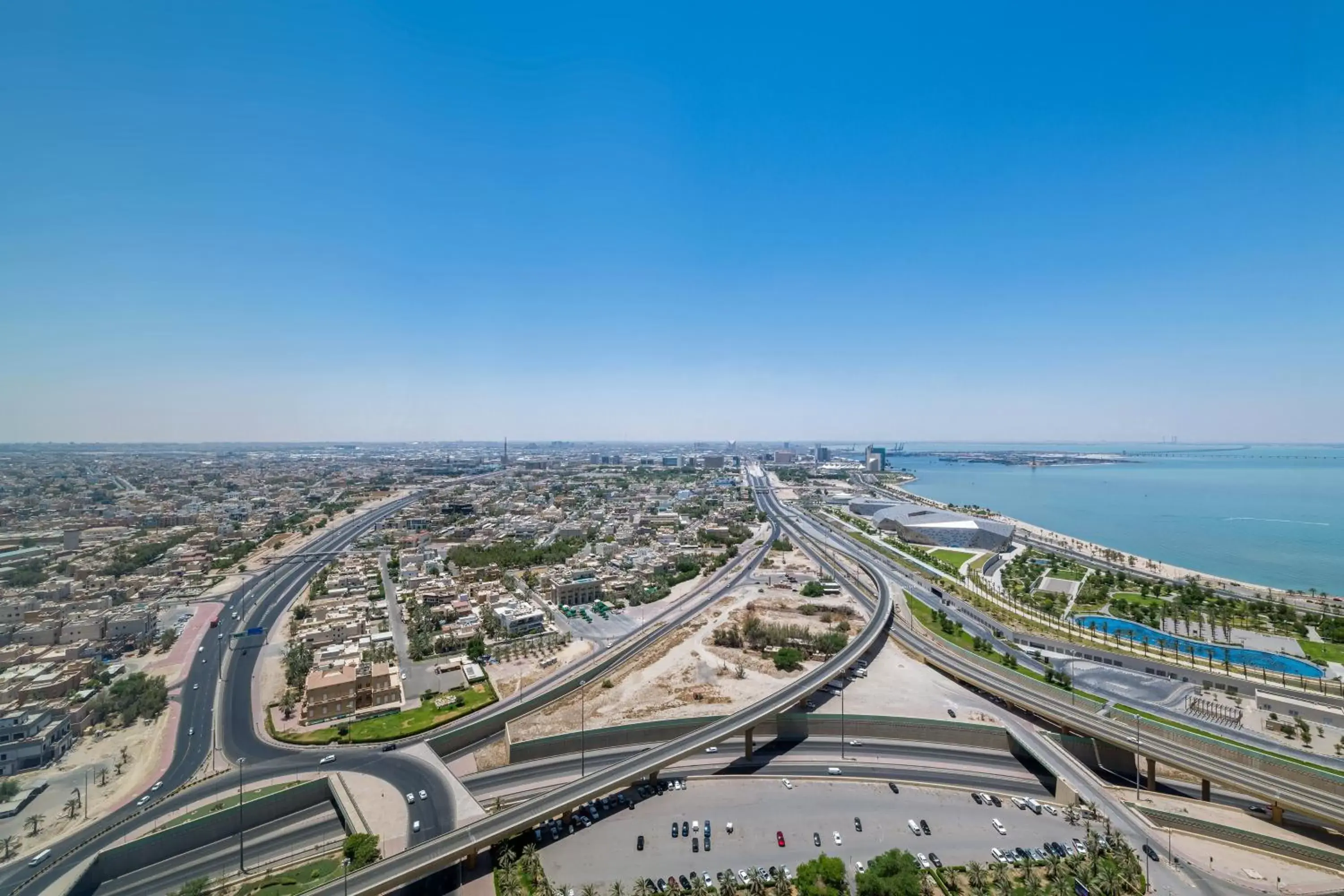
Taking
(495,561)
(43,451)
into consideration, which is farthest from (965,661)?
(43,451)

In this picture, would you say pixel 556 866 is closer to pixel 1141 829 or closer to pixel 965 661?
pixel 1141 829

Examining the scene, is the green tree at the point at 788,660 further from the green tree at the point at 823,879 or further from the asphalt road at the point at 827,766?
the green tree at the point at 823,879

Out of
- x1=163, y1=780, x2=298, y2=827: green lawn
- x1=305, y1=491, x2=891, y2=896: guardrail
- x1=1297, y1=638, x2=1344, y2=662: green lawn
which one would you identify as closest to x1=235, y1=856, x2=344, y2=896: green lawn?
x1=305, y1=491, x2=891, y2=896: guardrail

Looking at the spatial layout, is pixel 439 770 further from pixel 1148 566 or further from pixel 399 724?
pixel 1148 566

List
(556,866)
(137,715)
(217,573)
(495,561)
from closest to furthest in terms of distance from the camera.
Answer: (556,866) < (137,715) < (217,573) < (495,561)

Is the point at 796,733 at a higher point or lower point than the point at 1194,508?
lower

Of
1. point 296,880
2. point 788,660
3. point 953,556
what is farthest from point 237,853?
point 953,556

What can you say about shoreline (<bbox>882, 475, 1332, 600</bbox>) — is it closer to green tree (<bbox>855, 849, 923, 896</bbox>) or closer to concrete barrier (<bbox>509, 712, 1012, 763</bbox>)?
concrete barrier (<bbox>509, 712, 1012, 763</bbox>)
